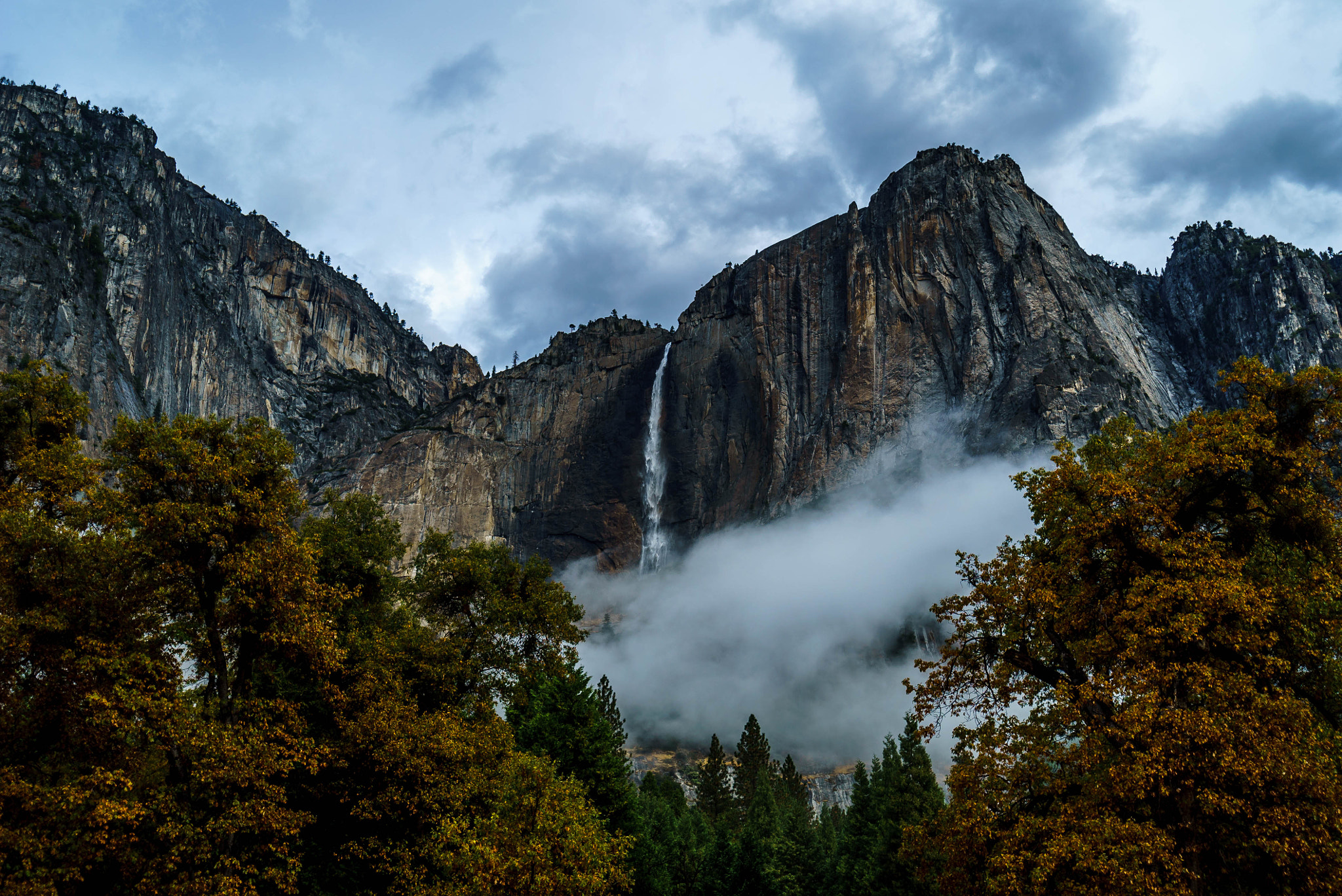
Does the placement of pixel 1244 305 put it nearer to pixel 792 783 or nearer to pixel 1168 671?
pixel 792 783

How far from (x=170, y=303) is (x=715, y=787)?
10228 cm

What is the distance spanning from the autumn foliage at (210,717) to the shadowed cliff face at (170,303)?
7225 centimetres

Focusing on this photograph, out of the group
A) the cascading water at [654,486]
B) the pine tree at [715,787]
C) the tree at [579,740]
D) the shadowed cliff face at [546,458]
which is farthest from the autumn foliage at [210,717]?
the shadowed cliff face at [546,458]

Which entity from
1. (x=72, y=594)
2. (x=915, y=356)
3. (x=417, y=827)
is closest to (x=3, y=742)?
(x=72, y=594)

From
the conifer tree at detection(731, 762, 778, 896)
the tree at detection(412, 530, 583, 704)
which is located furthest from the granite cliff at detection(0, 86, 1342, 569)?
the tree at detection(412, 530, 583, 704)

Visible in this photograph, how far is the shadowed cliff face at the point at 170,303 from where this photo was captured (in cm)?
9150

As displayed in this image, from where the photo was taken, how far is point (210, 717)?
1850cm

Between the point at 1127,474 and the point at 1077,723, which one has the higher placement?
the point at 1127,474

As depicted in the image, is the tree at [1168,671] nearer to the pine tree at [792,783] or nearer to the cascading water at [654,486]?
the pine tree at [792,783]

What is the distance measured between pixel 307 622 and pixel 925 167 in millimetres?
112043

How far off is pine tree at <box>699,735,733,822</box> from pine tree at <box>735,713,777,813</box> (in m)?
1.53

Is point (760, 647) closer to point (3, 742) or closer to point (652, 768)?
point (652, 768)

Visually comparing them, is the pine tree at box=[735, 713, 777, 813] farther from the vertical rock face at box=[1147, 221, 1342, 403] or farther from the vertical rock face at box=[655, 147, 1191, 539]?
the vertical rock face at box=[1147, 221, 1342, 403]

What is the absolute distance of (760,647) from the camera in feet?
401
